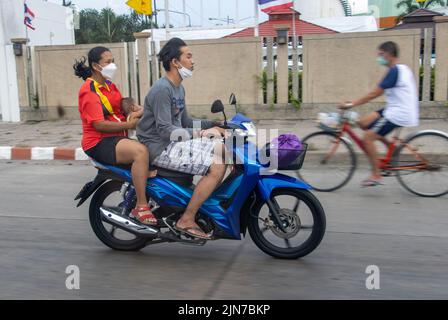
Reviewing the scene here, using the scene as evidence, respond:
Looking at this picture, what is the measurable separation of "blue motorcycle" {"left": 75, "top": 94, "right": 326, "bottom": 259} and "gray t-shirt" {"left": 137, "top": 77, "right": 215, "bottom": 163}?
0.75ft

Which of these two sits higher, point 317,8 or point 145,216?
point 317,8

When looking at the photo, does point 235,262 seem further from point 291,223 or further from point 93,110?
point 93,110

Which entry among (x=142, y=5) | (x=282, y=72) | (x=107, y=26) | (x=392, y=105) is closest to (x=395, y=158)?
(x=392, y=105)

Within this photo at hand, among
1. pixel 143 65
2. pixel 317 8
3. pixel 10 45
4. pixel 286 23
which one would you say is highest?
pixel 317 8

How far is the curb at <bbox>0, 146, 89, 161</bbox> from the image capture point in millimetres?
9211

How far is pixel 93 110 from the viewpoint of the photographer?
162 inches

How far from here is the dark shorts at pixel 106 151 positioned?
4148 mm

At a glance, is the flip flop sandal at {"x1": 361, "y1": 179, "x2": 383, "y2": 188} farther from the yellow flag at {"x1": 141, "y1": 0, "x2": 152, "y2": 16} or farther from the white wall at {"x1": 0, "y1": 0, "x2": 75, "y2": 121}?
the yellow flag at {"x1": 141, "y1": 0, "x2": 152, "y2": 16}

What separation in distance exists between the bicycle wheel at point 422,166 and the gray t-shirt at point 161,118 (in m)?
2.99

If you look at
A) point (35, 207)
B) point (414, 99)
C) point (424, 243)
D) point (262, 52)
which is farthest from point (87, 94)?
point (262, 52)

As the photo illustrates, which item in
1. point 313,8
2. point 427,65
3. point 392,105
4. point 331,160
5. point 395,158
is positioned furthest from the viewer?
point 313,8

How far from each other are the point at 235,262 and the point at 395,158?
2.94m

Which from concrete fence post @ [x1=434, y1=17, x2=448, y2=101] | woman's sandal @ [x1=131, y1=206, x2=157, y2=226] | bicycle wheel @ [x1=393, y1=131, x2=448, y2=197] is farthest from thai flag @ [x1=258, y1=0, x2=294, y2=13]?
woman's sandal @ [x1=131, y1=206, x2=157, y2=226]

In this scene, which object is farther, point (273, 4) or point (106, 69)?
point (273, 4)
